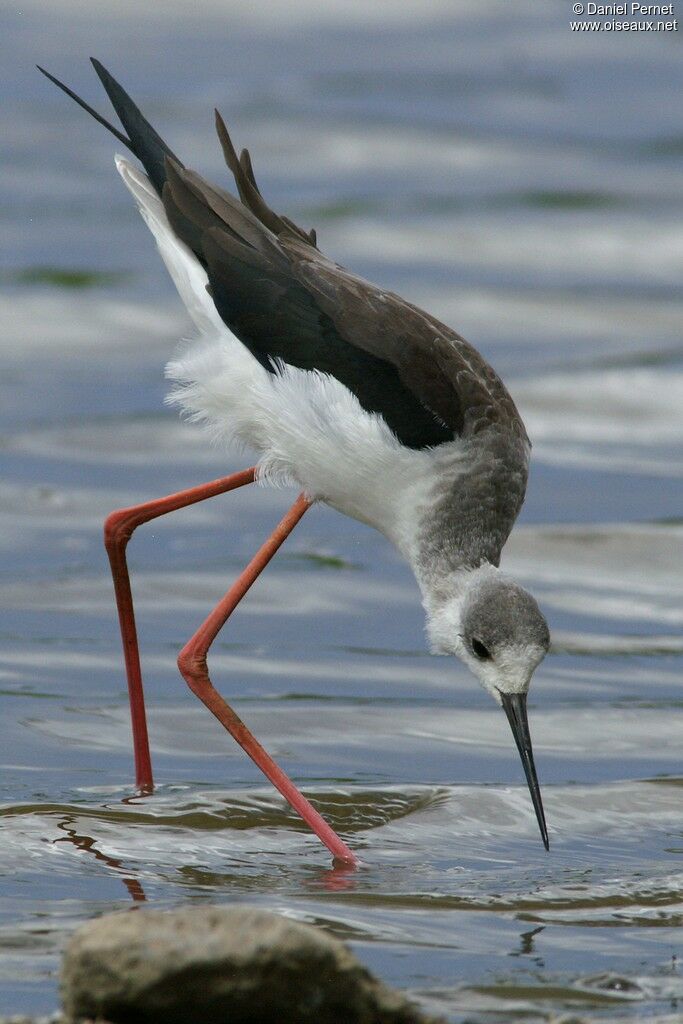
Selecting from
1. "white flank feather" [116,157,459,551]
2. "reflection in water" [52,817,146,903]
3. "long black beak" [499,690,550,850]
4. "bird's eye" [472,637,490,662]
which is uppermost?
"white flank feather" [116,157,459,551]

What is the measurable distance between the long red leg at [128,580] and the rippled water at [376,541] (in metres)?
0.16

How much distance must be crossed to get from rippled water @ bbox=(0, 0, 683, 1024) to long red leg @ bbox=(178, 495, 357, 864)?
15 cm

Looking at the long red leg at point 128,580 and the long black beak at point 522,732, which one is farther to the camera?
the long red leg at point 128,580

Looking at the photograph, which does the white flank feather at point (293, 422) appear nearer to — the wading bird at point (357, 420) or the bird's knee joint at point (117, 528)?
the wading bird at point (357, 420)

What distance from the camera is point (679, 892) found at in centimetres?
615

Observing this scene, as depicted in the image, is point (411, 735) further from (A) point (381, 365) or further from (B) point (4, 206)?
(B) point (4, 206)

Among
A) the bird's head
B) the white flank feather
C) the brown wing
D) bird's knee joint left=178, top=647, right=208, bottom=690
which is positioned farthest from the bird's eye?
bird's knee joint left=178, top=647, right=208, bottom=690

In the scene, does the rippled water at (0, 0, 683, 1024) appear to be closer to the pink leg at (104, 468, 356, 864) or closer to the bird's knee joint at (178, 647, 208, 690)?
the pink leg at (104, 468, 356, 864)

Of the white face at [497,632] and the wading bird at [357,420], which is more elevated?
the wading bird at [357,420]

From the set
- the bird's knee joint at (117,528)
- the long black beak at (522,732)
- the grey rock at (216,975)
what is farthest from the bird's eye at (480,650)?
the grey rock at (216,975)

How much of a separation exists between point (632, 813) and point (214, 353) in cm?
257

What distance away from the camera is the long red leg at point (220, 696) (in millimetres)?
7074

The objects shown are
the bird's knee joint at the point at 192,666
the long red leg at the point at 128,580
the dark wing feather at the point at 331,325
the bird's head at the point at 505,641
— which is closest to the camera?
the bird's head at the point at 505,641

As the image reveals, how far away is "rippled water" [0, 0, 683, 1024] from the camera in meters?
6.09
